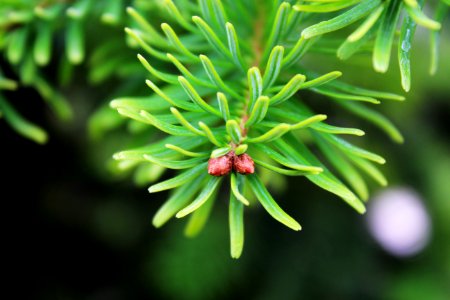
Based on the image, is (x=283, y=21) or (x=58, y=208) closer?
(x=283, y=21)

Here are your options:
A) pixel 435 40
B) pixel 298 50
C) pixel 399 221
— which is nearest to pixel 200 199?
pixel 298 50

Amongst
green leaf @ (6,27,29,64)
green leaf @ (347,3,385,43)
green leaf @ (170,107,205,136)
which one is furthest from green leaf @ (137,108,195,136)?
green leaf @ (6,27,29,64)

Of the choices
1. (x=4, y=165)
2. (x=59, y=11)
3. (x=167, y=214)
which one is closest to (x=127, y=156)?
(x=167, y=214)

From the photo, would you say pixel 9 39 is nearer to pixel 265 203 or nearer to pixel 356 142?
pixel 265 203

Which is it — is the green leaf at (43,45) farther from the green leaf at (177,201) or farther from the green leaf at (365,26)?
the green leaf at (365,26)

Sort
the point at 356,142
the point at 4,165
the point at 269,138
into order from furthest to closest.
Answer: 1. the point at 356,142
2. the point at 4,165
3. the point at 269,138

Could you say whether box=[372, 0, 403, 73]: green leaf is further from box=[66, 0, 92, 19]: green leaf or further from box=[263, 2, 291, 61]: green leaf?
box=[66, 0, 92, 19]: green leaf

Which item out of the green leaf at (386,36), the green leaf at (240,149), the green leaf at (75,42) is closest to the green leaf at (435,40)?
the green leaf at (386,36)
